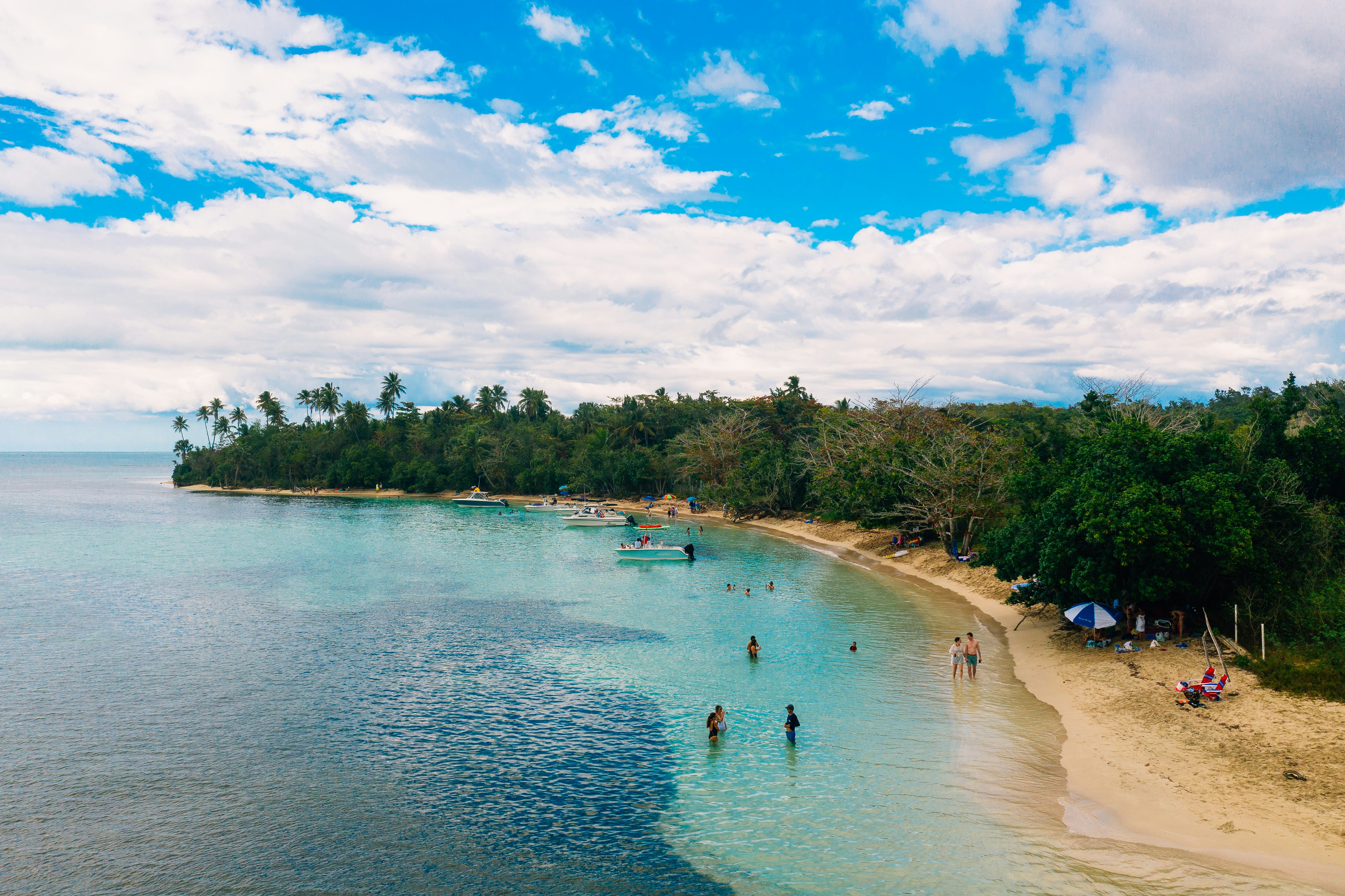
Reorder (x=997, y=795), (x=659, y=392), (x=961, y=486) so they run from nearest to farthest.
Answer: (x=997, y=795), (x=961, y=486), (x=659, y=392)

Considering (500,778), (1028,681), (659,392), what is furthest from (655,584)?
(659,392)

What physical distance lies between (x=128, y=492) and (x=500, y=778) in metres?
162

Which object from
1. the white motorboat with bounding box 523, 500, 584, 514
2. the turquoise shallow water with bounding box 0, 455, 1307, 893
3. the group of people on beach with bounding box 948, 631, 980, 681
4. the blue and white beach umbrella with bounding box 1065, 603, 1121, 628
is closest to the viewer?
the turquoise shallow water with bounding box 0, 455, 1307, 893

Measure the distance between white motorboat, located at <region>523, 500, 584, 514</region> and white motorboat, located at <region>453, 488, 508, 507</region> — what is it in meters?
3.46

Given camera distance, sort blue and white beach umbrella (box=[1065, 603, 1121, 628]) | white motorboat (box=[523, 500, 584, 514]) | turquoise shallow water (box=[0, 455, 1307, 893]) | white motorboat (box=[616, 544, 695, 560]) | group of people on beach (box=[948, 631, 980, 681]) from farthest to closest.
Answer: white motorboat (box=[523, 500, 584, 514]), white motorboat (box=[616, 544, 695, 560]), group of people on beach (box=[948, 631, 980, 681]), blue and white beach umbrella (box=[1065, 603, 1121, 628]), turquoise shallow water (box=[0, 455, 1307, 893])

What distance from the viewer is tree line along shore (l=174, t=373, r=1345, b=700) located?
24188mm

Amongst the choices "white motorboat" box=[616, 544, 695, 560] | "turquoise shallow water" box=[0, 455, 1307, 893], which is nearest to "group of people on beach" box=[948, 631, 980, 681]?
"turquoise shallow water" box=[0, 455, 1307, 893]

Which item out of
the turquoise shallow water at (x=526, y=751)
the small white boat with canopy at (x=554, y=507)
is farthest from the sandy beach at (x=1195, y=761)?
the small white boat with canopy at (x=554, y=507)

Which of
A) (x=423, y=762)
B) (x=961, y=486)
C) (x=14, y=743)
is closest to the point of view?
(x=423, y=762)

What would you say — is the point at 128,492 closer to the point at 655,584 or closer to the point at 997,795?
the point at 655,584

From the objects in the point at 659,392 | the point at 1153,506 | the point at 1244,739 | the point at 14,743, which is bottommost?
the point at 14,743

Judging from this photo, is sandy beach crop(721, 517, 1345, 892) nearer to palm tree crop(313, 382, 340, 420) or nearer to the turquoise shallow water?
the turquoise shallow water

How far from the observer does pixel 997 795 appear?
17.3 m

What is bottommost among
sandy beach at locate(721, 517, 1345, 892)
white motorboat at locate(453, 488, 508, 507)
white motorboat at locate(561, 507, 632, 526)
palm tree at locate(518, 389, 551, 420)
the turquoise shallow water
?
the turquoise shallow water
